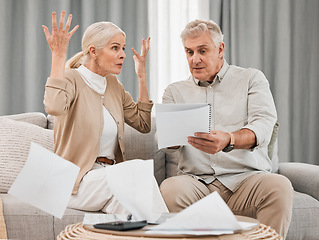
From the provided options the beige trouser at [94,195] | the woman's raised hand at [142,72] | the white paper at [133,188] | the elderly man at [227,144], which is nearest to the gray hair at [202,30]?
the elderly man at [227,144]

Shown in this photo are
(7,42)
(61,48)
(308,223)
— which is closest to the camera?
(61,48)

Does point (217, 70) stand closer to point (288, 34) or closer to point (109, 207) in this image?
point (109, 207)

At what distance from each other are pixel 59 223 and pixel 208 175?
711mm

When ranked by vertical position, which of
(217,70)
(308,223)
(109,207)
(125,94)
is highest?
(217,70)

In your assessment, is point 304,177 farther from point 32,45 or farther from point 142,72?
point 32,45

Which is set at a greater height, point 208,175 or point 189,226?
point 189,226

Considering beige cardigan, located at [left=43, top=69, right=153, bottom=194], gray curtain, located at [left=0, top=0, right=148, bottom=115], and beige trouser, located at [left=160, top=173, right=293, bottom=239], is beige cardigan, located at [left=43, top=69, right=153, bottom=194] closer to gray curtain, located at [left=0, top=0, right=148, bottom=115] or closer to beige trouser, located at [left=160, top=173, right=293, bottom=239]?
beige trouser, located at [left=160, top=173, right=293, bottom=239]

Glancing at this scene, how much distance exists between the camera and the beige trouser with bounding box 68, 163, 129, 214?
1.78 meters

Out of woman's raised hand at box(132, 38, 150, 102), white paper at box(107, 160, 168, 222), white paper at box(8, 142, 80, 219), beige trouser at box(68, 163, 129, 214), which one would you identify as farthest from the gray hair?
white paper at box(8, 142, 80, 219)

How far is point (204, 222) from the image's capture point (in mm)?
981

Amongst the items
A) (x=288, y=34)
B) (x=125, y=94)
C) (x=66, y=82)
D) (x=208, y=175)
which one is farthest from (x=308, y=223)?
(x=288, y=34)

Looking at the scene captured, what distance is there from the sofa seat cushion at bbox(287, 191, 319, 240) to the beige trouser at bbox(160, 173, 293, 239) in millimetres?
290

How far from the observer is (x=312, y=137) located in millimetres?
3283

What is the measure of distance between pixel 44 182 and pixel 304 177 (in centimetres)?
154
